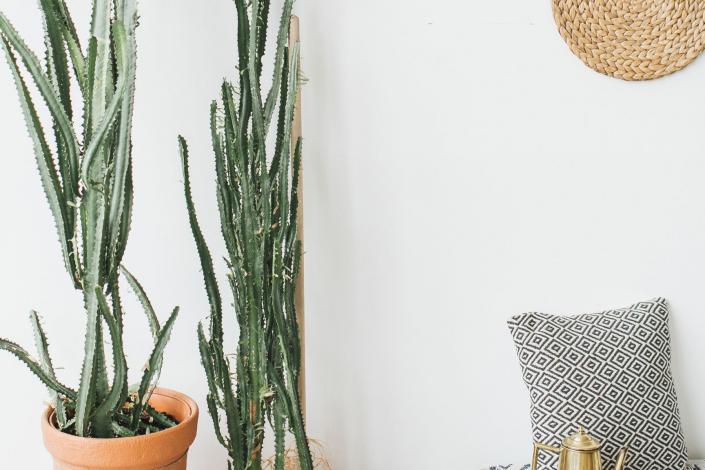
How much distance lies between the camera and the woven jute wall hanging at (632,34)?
1.70 metres

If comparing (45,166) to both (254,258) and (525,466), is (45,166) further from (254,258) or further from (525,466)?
(525,466)

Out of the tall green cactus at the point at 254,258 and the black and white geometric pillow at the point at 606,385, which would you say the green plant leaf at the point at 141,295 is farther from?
the black and white geometric pillow at the point at 606,385

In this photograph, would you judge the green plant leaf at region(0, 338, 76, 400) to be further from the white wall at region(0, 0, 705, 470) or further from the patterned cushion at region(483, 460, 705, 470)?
the patterned cushion at region(483, 460, 705, 470)

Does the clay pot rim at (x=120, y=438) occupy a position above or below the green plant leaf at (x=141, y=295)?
below

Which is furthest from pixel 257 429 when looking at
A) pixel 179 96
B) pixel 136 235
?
pixel 179 96

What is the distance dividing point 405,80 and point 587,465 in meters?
1.01

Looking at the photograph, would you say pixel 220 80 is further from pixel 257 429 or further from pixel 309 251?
pixel 257 429

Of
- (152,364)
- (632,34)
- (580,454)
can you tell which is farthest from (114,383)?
(632,34)

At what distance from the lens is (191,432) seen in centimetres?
131

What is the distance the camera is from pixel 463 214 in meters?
1.77

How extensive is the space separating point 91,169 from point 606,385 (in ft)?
4.09

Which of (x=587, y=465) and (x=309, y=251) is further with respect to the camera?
(x=309, y=251)

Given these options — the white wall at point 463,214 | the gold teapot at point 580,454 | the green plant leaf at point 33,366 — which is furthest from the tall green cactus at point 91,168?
the gold teapot at point 580,454

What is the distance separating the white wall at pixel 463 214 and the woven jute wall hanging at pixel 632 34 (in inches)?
1.5
